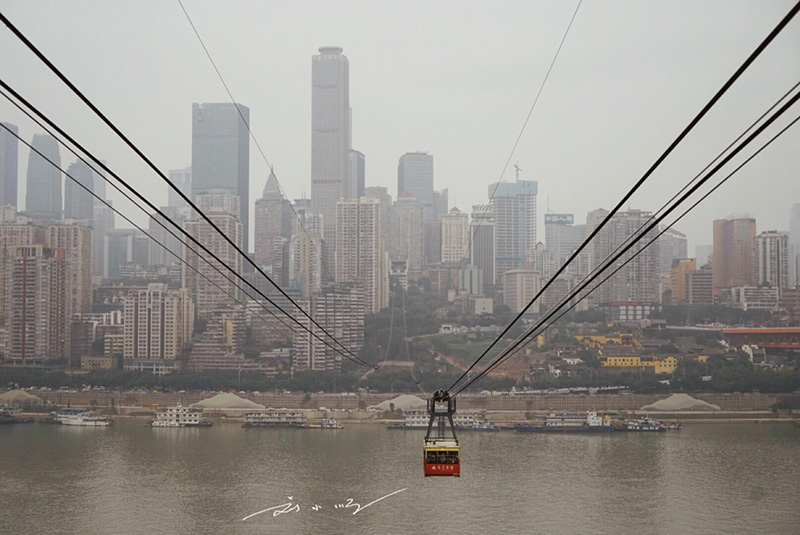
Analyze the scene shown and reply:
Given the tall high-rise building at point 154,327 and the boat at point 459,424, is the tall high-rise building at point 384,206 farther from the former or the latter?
the boat at point 459,424

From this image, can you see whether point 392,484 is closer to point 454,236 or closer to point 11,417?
point 11,417

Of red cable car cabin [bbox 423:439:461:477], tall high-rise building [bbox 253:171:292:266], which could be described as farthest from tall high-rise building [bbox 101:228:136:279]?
red cable car cabin [bbox 423:439:461:477]

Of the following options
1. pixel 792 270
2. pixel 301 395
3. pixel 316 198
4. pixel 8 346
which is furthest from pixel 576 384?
pixel 316 198

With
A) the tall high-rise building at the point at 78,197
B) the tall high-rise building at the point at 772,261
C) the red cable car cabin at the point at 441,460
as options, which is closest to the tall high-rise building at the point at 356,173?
the tall high-rise building at the point at 78,197

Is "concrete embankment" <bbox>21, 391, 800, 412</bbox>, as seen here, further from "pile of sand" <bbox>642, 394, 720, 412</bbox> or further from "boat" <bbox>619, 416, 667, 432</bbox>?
"boat" <bbox>619, 416, 667, 432</bbox>

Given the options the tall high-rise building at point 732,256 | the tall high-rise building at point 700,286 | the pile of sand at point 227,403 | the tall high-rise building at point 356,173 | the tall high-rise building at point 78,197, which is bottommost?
the pile of sand at point 227,403

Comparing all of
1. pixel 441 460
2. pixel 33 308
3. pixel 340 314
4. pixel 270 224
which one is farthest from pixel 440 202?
pixel 441 460
